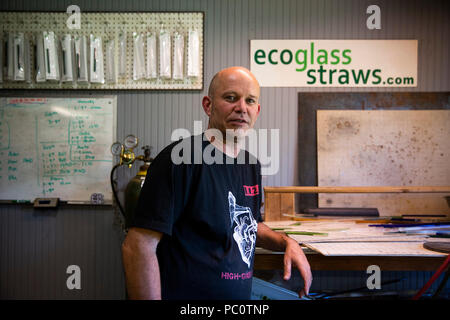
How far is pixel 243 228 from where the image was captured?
99 cm

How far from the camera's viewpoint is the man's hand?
932 millimetres

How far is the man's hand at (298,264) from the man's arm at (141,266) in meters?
0.41

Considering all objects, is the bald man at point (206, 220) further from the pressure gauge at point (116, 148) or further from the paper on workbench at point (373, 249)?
the pressure gauge at point (116, 148)

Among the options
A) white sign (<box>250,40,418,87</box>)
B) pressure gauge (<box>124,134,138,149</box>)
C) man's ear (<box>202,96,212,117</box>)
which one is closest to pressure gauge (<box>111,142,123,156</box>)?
pressure gauge (<box>124,134,138,149</box>)

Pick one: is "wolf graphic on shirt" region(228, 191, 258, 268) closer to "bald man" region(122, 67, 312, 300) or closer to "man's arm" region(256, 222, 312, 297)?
"bald man" region(122, 67, 312, 300)

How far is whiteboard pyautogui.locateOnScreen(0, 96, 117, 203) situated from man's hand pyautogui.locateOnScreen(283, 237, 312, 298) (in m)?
1.68

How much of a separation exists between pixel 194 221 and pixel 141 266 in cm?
20

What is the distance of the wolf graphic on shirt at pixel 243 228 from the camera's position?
0.96 m

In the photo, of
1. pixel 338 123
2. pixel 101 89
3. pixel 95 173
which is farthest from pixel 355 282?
pixel 101 89

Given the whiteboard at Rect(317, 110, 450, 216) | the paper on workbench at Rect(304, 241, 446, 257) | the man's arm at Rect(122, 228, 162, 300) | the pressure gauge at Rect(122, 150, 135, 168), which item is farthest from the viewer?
the whiteboard at Rect(317, 110, 450, 216)

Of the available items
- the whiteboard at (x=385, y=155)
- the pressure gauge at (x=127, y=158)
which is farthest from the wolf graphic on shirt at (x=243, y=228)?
the whiteboard at (x=385, y=155)

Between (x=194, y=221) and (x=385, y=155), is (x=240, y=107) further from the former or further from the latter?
(x=385, y=155)

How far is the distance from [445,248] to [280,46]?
1.72m

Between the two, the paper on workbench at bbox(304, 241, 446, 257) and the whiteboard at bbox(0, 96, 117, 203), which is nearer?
the paper on workbench at bbox(304, 241, 446, 257)
